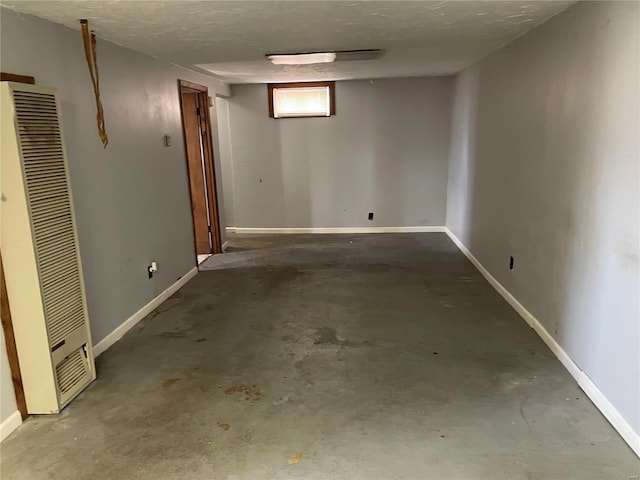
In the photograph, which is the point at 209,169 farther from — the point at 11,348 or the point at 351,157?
the point at 11,348

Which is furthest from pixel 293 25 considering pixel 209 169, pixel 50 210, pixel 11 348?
pixel 209 169

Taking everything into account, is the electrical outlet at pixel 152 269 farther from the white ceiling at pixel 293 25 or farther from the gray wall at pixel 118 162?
the white ceiling at pixel 293 25

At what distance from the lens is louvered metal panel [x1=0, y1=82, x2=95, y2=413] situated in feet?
7.15

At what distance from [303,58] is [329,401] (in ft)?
9.91

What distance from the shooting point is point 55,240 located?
2404 mm

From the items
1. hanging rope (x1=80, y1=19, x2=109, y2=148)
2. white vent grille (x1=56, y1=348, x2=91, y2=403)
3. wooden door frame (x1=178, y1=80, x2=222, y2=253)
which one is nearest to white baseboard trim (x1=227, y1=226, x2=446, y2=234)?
wooden door frame (x1=178, y1=80, x2=222, y2=253)

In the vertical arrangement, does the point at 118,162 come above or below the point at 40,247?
above

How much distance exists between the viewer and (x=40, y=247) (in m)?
2.29

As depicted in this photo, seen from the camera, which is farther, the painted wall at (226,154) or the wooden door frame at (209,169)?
the painted wall at (226,154)

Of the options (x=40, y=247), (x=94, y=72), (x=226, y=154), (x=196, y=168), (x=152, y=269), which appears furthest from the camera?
(x=226, y=154)

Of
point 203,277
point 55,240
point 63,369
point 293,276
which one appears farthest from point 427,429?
point 203,277

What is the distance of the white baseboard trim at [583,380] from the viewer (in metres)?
2.11

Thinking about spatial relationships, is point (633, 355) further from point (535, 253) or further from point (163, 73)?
point (163, 73)

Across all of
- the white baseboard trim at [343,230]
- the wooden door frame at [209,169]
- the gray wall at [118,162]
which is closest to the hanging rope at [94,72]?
the gray wall at [118,162]
